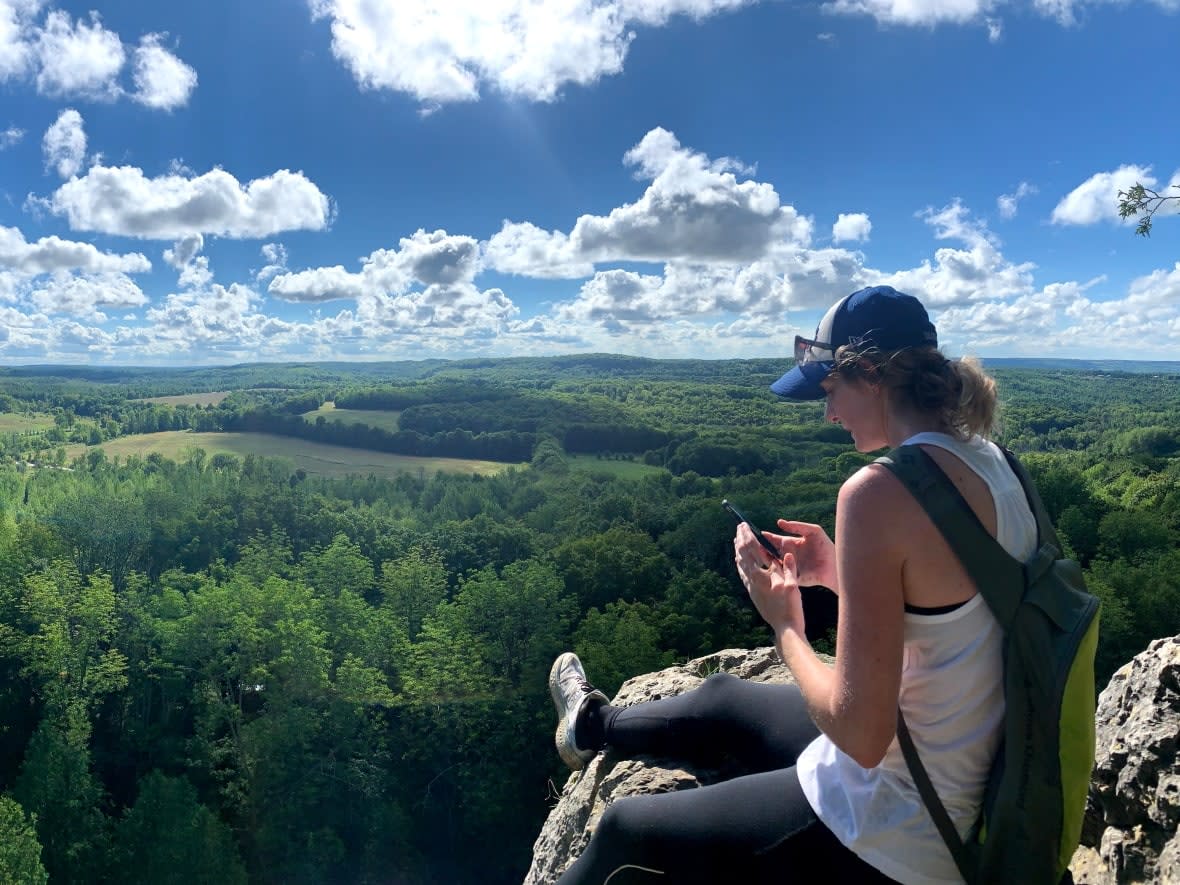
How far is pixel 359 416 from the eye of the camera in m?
Result: 126

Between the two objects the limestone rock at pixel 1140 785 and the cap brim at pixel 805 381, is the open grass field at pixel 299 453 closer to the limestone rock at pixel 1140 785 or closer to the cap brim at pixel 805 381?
the limestone rock at pixel 1140 785

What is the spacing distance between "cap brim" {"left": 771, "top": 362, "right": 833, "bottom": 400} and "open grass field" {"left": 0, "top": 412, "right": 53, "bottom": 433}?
556ft

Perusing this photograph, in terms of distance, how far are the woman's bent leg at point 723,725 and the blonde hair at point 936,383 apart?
151 centimetres

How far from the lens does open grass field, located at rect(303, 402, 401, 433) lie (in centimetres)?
11734

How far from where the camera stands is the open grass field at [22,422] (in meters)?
139

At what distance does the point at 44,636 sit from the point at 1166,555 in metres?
51.0

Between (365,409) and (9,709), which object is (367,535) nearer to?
(9,709)

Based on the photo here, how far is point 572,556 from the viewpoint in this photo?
146 feet

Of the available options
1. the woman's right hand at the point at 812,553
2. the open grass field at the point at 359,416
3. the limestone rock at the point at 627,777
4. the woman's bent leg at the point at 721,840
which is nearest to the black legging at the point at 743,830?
the woman's bent leg at the point at 721,840

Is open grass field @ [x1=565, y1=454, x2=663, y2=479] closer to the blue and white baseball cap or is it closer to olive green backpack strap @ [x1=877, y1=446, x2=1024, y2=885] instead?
the blue and white baseball cap

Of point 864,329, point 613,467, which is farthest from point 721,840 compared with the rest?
point 613,467

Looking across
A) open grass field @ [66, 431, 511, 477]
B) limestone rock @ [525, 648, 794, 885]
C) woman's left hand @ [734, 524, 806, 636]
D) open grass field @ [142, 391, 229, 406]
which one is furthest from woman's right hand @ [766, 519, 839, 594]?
open grass field @ [142, 391, 229, 406]

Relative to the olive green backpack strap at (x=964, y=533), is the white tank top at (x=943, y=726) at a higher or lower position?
lower

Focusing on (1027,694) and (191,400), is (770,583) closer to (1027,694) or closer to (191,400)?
(1027,694)
